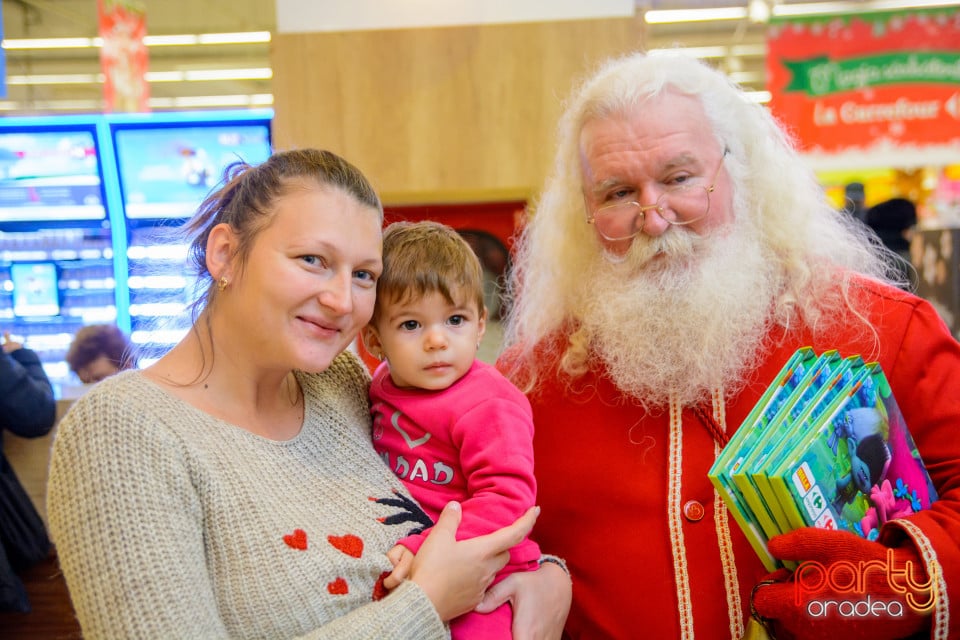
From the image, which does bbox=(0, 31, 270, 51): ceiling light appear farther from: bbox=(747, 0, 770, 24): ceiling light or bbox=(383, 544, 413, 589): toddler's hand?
bbox=(383, 544, 413, 589): toddler's hand

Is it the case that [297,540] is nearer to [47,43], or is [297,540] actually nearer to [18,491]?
[18,491]

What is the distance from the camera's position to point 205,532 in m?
1.41

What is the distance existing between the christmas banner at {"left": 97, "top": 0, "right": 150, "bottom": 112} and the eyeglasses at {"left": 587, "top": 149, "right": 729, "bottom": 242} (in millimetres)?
4857

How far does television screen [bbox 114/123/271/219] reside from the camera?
459 cm

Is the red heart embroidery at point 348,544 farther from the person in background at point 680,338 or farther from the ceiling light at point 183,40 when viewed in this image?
the ceiling light at point 183,40

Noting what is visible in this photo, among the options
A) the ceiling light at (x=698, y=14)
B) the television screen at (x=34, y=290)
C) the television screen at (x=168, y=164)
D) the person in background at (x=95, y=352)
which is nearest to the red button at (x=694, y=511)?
the person in background at (x=95, y=352)

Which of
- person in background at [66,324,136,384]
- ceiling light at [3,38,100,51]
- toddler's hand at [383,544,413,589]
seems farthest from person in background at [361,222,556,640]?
ceiling light at [3,38,100,51]

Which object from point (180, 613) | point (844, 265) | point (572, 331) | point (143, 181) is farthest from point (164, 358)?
point (143, 181)

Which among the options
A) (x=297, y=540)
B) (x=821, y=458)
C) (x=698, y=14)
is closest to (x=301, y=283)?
(x=297, y=540)

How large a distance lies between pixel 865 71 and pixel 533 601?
507cm

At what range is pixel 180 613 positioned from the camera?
1.30 meters

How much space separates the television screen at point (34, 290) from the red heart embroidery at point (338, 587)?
13.7 feet

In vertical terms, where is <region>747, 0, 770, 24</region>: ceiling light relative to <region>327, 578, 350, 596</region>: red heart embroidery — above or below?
above

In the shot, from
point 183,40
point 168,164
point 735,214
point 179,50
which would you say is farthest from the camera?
point 179,50
